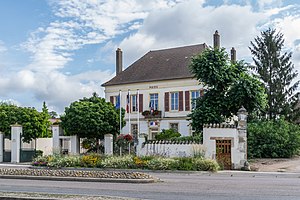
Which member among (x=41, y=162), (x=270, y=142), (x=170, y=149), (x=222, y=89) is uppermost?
(x=222, y=89)

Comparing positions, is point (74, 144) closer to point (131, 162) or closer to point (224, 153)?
point (131, 162)

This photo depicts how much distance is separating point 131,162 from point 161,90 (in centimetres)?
2304

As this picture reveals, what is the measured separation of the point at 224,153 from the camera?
999 inches

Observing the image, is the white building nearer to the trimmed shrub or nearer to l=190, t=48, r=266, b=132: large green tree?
l=190, t=48, r=266, b=132: large green tree

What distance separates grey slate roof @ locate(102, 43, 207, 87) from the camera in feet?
155

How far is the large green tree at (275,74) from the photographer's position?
4691 centimetres

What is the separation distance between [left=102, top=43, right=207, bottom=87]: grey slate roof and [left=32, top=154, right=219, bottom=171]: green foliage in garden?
2147 cm

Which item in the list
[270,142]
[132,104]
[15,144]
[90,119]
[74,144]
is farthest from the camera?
[132,104]

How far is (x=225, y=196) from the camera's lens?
12.2m

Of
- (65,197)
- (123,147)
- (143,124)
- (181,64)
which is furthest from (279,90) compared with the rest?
(65,197)

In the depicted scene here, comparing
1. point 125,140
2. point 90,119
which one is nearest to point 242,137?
point 125,140

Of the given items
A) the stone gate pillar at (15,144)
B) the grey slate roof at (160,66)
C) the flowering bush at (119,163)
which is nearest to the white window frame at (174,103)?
the grey slate roof at (160,66)

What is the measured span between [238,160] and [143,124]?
2309 cm

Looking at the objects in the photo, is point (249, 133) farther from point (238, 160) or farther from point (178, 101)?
point (178, 101)
